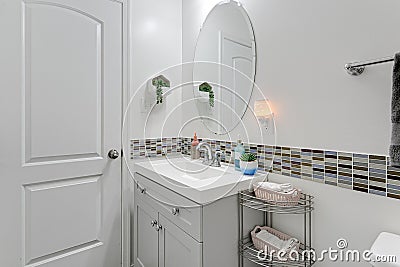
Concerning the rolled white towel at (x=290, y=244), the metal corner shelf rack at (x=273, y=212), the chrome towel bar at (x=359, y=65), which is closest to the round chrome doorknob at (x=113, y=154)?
the metal corner shelf rack at (x=273, y=212)

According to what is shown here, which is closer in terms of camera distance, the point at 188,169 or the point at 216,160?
the point at 216,160

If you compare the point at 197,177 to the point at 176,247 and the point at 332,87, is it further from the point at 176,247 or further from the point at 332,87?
the point at 332,87

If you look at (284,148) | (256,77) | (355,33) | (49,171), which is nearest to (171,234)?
(284,148)

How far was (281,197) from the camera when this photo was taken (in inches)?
48.8

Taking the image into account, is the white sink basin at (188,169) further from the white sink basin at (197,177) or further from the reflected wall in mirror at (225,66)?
the reflected wall in mirror at (225,66)

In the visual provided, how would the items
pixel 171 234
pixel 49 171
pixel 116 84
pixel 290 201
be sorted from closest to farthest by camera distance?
1. pixel 290 201
2. pixel 171 234
3. pixel 49 171
4. pixel 116 84

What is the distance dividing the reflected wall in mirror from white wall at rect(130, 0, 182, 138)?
0.26 meters

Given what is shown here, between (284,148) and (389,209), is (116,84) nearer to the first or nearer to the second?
(284,148)

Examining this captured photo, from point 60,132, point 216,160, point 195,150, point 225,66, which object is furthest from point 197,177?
point 60,132

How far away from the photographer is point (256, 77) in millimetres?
1587

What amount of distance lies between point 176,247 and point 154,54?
58.9 inches

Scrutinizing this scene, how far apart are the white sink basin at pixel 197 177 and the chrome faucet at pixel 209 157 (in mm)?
A: 37

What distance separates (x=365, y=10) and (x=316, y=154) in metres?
0.66

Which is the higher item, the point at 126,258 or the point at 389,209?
the point at 389,209
